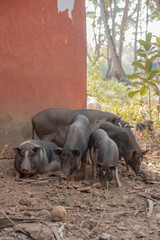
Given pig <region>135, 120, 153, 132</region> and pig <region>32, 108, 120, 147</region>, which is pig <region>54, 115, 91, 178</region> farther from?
pig <region>135, 120, 153, 132</region>

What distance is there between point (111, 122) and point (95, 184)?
225 centimetres

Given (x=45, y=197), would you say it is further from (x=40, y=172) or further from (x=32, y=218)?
(x=40, y=172)

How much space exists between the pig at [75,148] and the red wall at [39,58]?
0.92 meters

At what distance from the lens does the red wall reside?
5.81 m

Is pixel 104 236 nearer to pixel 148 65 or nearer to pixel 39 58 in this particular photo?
pixel 39 58

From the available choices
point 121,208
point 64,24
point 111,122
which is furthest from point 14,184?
point 64,24

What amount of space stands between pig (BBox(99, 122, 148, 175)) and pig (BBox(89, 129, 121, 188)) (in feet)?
1.27

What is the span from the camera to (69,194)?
4.02 meters

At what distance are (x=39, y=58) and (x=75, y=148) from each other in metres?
2.22

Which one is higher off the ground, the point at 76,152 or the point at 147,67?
the point at 147,67

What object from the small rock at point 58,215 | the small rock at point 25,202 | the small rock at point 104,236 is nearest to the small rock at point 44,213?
the small rock at point 58,215

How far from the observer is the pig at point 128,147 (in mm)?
5180

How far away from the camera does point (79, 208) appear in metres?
3.57

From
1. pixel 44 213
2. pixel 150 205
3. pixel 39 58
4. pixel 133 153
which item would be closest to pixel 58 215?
pixel 44 213
